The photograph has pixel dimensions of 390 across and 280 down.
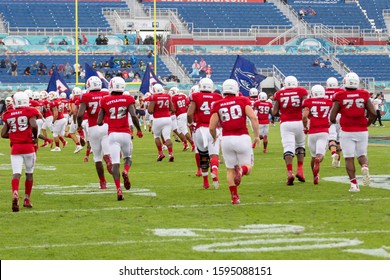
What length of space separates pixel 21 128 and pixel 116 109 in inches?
69.5

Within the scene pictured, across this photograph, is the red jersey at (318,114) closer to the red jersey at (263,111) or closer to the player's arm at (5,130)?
the player's arm at (5,130)

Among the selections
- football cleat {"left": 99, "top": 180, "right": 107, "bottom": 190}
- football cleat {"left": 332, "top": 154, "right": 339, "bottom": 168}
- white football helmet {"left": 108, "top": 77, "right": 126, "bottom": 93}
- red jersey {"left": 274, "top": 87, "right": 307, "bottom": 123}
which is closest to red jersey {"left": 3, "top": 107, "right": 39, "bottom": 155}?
white football helmet {"left": 108, "top": 77, "right": 126, "bottom": 93}

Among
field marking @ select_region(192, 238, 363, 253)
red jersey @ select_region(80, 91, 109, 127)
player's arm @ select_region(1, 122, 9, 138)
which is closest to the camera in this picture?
field marking @ select_region(192, 238, 363, 253)

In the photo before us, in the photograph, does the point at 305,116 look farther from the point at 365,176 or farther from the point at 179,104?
the point at 179,104

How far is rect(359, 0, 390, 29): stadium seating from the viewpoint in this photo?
213 feet

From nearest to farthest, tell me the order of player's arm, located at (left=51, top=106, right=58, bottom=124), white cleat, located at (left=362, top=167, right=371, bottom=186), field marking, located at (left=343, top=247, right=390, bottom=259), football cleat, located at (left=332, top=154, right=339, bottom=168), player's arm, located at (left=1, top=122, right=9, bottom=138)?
field marking, located at (left=343, top=247, right=390, bottom=259) → player's arm, located at (left=1, top=122, right=9, bottom=138) → white cleat, located at (left=362, top=167, right=371, bottom=186) → football cleat, located at (left=332, top=154, right=339, bottom=168) → player's arm, located at (left=51, top=106, right=58, bottom=124)

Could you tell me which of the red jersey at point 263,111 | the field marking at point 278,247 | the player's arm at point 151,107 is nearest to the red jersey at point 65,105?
the red jersey at point 263,111

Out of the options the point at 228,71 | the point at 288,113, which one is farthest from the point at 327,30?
the point at 288,113

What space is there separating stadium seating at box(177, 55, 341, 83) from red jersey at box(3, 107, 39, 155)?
40.1 metres

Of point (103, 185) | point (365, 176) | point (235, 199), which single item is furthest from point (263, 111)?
point (235, 199)

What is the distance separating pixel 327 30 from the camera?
201ft

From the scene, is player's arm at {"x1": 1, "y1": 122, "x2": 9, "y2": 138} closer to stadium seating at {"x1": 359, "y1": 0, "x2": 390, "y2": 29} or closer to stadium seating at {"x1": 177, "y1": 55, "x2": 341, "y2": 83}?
stadium seating at {"x1": 177, "y1": 55, "x2": 341, "y2": 83}

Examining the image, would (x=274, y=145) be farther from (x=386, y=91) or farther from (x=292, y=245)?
(x=386, y=91)

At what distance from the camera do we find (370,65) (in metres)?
57.9
